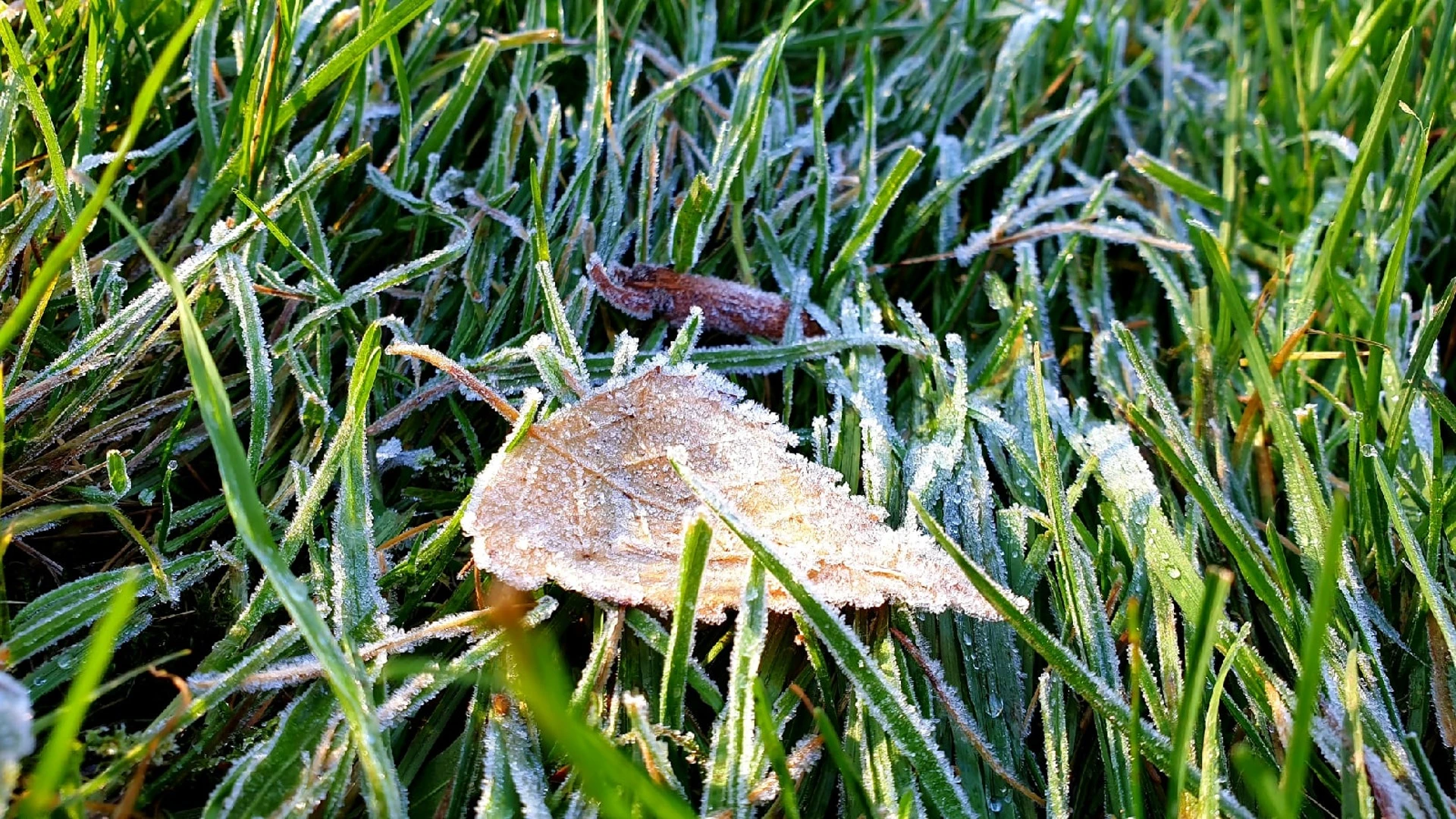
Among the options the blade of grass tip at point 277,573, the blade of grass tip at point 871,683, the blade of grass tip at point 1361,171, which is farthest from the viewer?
the blade of grass tip at point 1361,171

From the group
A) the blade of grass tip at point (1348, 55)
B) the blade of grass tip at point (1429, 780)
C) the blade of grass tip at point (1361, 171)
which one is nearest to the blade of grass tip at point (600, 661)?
the blade of grass tip at point (1429, 780)

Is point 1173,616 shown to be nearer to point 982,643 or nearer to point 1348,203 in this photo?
point 982,643

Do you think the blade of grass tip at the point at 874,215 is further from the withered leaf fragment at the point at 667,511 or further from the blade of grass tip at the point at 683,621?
the blade of grass tip at the point at 683,621

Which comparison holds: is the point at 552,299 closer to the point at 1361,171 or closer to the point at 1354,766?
the point at 1354,766

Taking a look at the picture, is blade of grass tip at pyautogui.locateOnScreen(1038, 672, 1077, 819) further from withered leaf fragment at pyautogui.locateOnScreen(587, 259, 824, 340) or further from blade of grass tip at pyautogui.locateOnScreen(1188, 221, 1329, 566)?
withered leaf fragment at pyautogui.locateOnScreen(587, 259, 824, 340)

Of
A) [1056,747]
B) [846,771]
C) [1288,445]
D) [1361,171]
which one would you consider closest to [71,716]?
[846,771]

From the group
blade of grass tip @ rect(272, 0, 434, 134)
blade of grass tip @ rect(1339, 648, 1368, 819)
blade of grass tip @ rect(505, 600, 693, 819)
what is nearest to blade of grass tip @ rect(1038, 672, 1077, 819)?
blade of grass tip @ rect(1339, 648, 1368, 819)
